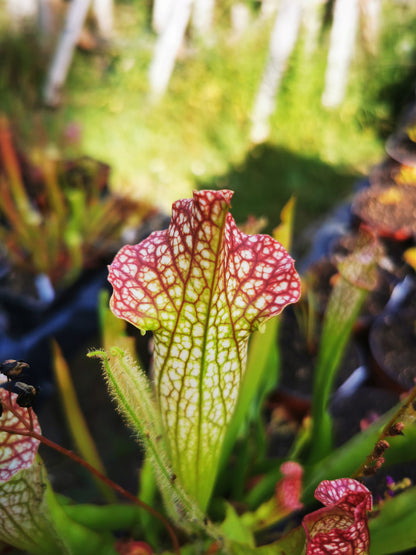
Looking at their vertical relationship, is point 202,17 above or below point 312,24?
Answer: above

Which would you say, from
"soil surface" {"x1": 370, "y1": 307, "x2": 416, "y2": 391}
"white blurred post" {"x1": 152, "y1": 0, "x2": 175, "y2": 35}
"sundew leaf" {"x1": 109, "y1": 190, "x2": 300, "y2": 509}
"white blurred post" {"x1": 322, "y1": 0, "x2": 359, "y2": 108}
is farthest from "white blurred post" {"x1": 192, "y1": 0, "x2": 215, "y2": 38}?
"sundew leaf" {"x1": 109, "y1": 190, "x2": 300, "y2": 509}

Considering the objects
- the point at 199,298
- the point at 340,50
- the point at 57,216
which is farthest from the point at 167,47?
the point at 199,298

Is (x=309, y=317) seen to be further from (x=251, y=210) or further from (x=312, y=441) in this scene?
(x=251, y=210)

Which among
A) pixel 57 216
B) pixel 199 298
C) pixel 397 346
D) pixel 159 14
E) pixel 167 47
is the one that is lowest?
pixel 397 346

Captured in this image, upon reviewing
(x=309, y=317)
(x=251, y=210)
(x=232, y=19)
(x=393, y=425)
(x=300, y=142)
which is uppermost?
(x=232, y=19)

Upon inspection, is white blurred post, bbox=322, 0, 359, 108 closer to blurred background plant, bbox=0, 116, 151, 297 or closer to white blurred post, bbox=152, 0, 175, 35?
white blurred post, bbox=152, 0, 175, 35

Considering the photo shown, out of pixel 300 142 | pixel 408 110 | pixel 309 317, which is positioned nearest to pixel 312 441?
pixel 309 317

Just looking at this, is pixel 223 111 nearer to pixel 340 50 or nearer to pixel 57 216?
pixel 340 50
